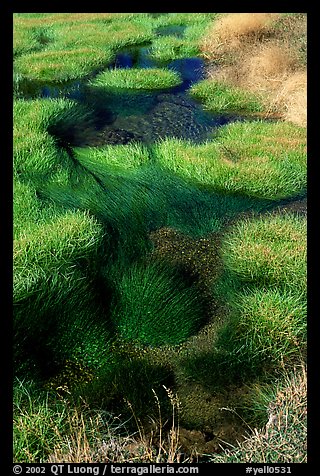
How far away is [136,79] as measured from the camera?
14391mm

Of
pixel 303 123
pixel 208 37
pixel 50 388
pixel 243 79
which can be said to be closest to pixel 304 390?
pixel 50 388

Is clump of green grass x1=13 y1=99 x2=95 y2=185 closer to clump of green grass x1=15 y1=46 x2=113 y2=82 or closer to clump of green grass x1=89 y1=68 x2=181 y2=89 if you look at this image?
clump of green grass x1=89 y1=68 x2=181 y2=89

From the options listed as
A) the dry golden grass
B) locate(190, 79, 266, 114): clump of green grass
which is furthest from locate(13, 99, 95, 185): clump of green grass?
the dry golden grass

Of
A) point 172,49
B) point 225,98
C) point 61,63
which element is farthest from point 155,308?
point 172,49

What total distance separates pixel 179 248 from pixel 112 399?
3.04m

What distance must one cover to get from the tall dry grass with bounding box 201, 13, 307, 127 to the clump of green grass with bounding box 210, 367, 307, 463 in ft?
27.5

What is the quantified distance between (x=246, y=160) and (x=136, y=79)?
5.32 meters

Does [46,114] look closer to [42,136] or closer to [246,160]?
[42,136]

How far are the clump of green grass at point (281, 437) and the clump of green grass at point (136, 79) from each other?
10.6m

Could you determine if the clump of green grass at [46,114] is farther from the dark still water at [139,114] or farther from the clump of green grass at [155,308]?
the clump of green grass at [155,308]

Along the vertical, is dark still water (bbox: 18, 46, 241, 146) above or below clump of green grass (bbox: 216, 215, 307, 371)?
above

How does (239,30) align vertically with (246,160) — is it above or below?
above

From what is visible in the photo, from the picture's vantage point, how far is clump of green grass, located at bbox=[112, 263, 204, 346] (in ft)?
21.8

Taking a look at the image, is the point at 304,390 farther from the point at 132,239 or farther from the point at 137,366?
the point at 132,239
